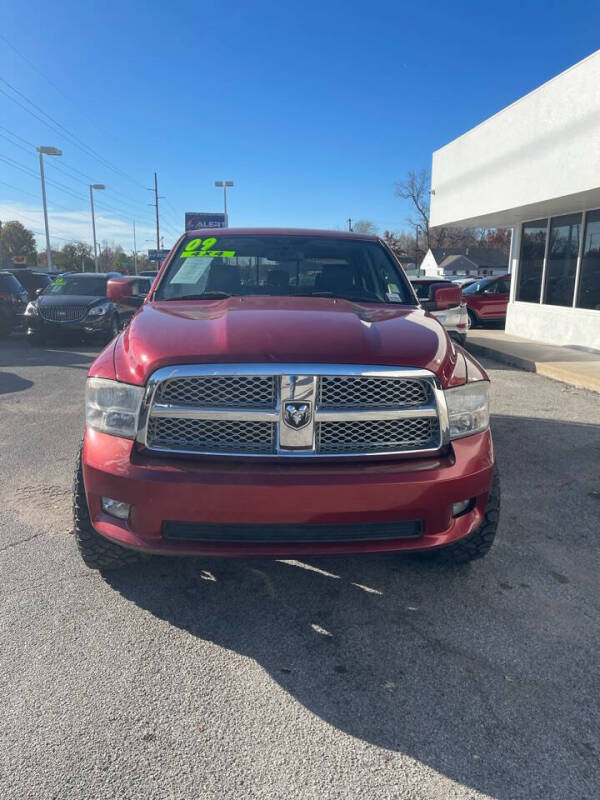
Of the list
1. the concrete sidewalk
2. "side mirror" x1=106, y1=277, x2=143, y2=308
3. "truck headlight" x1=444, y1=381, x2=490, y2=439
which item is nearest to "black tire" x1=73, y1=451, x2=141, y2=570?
"truck headlight" x1=444, y1=381, x2=490, y2=439

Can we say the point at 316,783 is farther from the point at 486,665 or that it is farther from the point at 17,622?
the point at 17,622

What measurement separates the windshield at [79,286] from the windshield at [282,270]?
9.84 m

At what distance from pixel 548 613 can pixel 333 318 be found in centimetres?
172

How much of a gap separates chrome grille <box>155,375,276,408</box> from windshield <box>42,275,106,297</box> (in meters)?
11.6

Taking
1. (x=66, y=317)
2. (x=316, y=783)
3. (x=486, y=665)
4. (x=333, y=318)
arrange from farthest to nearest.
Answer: (x=66, y=317), (x=333, y=318), (x=486, y=665), (x=316, y=783)

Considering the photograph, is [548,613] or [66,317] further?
[66,317]

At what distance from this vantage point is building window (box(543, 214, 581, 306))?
12157mm

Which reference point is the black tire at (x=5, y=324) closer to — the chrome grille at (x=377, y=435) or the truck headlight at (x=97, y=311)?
the truck headlight at (x=97, y=311)

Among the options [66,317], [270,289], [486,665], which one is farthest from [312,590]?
[66,317]

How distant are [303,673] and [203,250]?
2854 mm

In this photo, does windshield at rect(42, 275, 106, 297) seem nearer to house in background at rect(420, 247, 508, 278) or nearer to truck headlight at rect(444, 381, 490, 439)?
truck headlight at rect(444, 381, 490, 439)

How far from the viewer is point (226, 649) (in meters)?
2.49

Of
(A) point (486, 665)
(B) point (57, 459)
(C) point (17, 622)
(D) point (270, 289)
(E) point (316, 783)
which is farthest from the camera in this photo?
(B) point (57, 459)

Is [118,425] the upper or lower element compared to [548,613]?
upper
